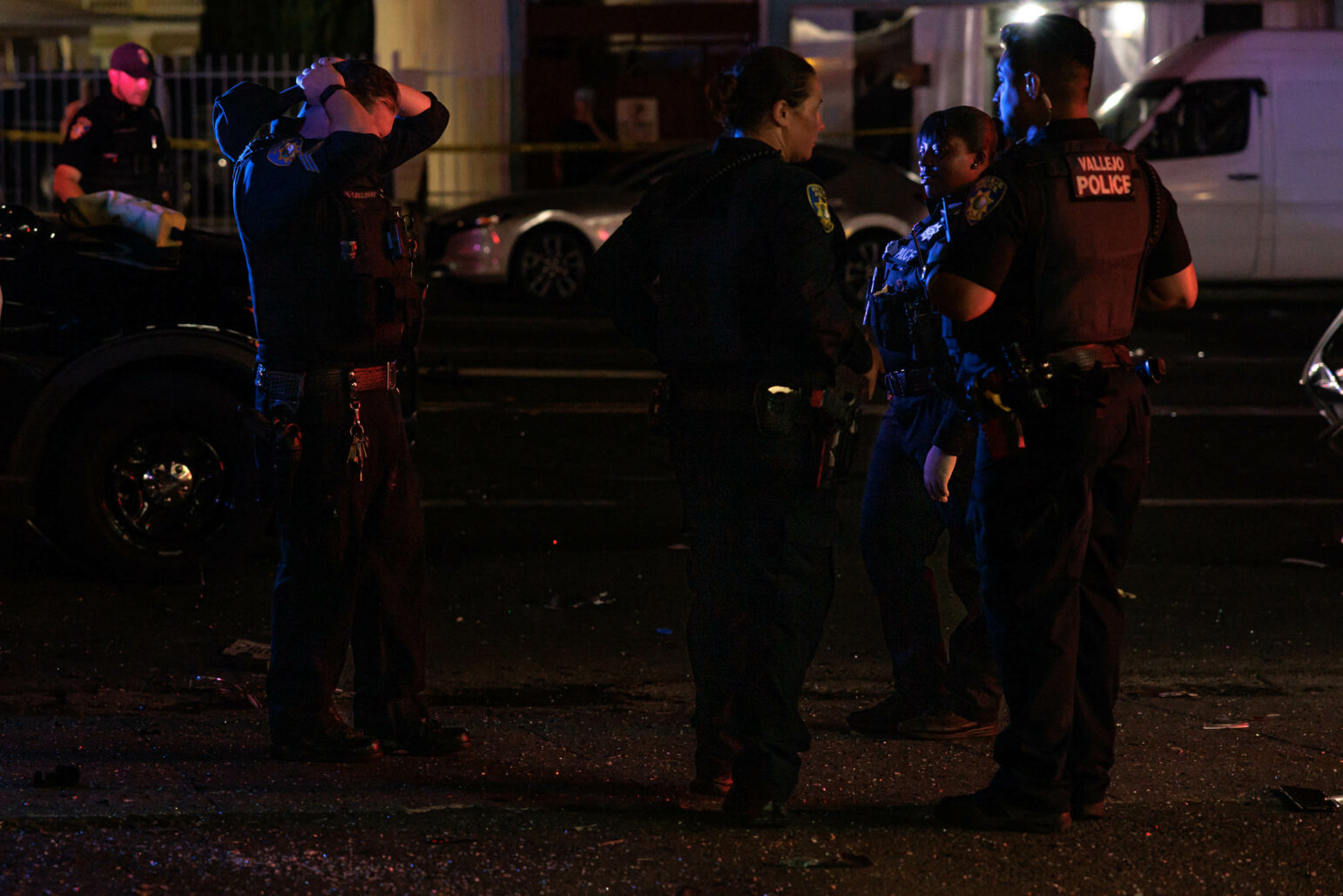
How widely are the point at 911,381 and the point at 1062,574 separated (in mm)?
967

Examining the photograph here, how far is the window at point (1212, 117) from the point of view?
1805 centimetres

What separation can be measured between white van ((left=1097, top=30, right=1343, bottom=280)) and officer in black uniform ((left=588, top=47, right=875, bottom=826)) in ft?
48.7

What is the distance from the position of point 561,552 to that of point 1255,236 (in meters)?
12.7

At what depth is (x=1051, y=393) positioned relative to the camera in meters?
4.06

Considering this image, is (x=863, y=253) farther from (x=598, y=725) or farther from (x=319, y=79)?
(x=319, y=79)

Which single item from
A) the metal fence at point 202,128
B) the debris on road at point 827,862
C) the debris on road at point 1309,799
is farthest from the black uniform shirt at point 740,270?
the metal fence at point 202,128

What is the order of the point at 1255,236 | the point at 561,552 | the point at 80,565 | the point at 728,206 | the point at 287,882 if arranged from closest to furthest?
the point at 287,882 < the point at 728,206 < the point at 80,565 < the point at 561,552 < the point at 1255,236

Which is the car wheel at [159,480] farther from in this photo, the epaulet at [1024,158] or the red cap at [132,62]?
the epaulet at [1024,158]

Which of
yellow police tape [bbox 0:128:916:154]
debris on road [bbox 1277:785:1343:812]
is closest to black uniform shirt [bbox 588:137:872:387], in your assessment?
debris on road [bbox 1277:785:1343:812]

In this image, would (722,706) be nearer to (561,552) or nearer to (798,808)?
(798,808)

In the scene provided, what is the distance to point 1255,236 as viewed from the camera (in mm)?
18109

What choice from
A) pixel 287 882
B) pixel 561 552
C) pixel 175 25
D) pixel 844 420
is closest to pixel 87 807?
pixel 287 882

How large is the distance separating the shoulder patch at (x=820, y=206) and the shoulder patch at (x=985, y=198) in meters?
0.31

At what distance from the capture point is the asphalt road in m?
3.94
